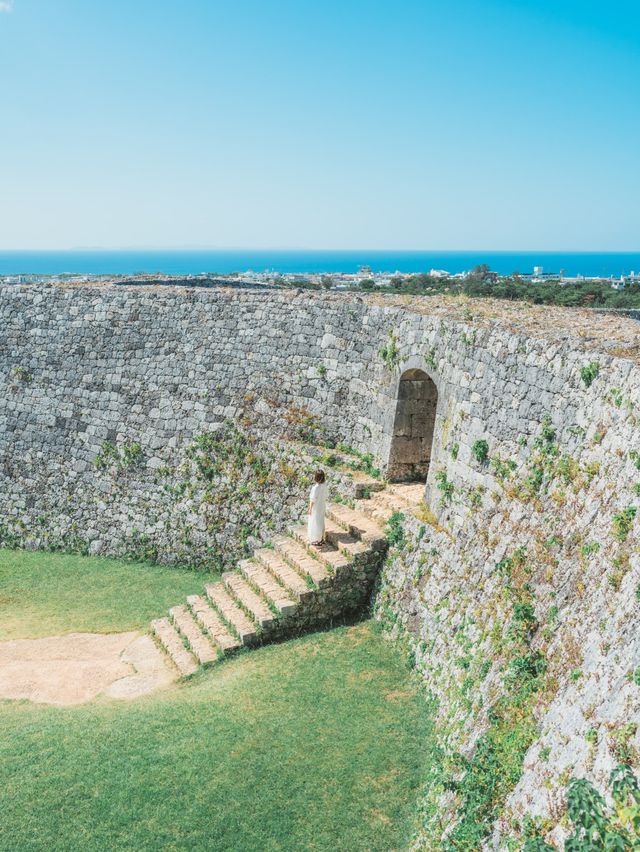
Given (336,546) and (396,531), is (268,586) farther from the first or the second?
(396,531)

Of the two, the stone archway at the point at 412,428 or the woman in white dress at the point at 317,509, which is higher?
the stone archway at the point at 412,428

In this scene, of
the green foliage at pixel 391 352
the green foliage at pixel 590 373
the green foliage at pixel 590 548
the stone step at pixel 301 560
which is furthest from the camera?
the green foliage at pixel 391 352

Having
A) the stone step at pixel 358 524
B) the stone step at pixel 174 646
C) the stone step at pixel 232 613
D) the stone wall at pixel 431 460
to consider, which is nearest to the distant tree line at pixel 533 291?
Result: the stone wall at pixel 431 460

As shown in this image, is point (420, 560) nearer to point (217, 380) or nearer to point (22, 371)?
point (217, 380)

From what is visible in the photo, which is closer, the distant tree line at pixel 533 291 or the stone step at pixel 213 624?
the stone step at pixel 213 624

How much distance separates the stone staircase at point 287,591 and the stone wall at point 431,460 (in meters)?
0.60

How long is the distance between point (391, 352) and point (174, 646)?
18.8 ft

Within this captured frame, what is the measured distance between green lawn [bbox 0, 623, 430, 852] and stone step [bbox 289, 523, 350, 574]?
1.27 m

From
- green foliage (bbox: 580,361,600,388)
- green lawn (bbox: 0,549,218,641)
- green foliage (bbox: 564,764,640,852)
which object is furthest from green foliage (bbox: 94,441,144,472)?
green foliage (bbox: 564,764,640,852)

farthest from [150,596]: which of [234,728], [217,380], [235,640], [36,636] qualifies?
[234,728]

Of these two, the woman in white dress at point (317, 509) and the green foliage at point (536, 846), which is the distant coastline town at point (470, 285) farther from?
the green foliage at point (536, 846)

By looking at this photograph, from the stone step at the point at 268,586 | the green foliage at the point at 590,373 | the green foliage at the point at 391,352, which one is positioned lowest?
the stone step at the point at 268,586

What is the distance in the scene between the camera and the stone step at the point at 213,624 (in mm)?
10148

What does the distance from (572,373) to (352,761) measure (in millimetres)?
4765
